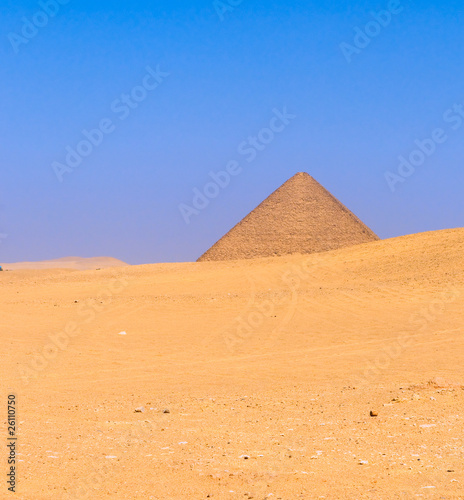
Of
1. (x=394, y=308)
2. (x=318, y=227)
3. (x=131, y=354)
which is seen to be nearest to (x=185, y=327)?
(x=131, y=354)

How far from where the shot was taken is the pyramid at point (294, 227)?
6256 centimetres

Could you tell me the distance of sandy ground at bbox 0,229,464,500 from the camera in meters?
5.42

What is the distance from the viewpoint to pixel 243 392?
9.73 metres

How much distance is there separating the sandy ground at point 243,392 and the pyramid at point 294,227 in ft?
126

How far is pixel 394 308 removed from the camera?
60.1 ft

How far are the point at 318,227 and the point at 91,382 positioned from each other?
2165 inches

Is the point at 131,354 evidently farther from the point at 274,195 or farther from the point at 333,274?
the point at 274,195

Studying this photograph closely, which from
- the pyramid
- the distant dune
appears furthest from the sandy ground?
the distant dune

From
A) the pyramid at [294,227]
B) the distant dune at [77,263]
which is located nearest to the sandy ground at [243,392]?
the pyramid at [294,227]

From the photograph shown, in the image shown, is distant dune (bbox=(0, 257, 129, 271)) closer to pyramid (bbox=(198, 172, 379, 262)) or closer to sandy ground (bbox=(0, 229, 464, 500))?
pyramid (bbox=(198, 172, 379, 262))

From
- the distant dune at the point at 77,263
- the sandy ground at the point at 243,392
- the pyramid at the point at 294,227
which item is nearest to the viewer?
the sandy ground at the point at 243,392

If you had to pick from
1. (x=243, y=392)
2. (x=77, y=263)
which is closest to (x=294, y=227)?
(x=243, y=392)

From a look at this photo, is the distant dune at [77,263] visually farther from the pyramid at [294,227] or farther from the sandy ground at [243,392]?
the sandy ground at [243,392]

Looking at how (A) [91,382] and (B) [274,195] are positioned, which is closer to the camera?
(A) [91,382]
